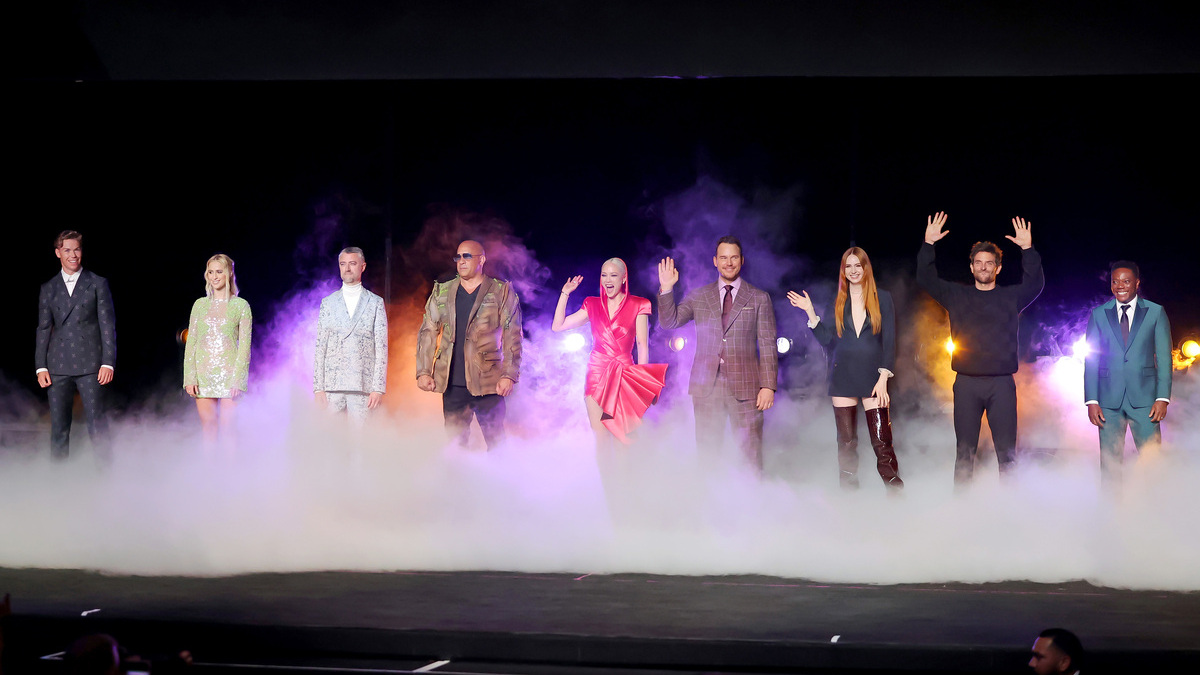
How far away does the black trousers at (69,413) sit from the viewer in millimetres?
8133

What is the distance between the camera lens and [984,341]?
725 centimetres

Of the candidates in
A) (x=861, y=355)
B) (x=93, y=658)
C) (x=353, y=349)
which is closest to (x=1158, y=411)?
(x=861, y=355)

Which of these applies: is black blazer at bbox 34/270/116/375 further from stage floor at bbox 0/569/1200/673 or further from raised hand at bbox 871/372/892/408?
raised hand at bbox 871/372/892/408

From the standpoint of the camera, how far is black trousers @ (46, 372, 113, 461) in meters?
8.13

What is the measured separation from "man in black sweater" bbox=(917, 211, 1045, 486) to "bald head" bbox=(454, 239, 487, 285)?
111 inches

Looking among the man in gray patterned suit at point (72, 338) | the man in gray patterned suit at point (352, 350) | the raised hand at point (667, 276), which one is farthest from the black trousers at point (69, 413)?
the raised hand at point (667, 276)

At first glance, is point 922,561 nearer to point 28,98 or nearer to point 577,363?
point 577,363

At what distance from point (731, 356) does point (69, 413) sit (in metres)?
4.63

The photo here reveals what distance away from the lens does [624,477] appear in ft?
23.9

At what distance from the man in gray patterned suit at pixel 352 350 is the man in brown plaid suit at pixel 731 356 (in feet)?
6.29

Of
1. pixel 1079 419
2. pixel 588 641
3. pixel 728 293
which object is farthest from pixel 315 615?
pixel 1079 419

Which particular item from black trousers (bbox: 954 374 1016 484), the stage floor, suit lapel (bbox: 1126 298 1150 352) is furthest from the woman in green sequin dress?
suit lapel (bbox: 1126 298 1150 352)

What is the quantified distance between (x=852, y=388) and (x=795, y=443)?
1275 mm

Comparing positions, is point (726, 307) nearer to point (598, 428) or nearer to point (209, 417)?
point (598, 428)
